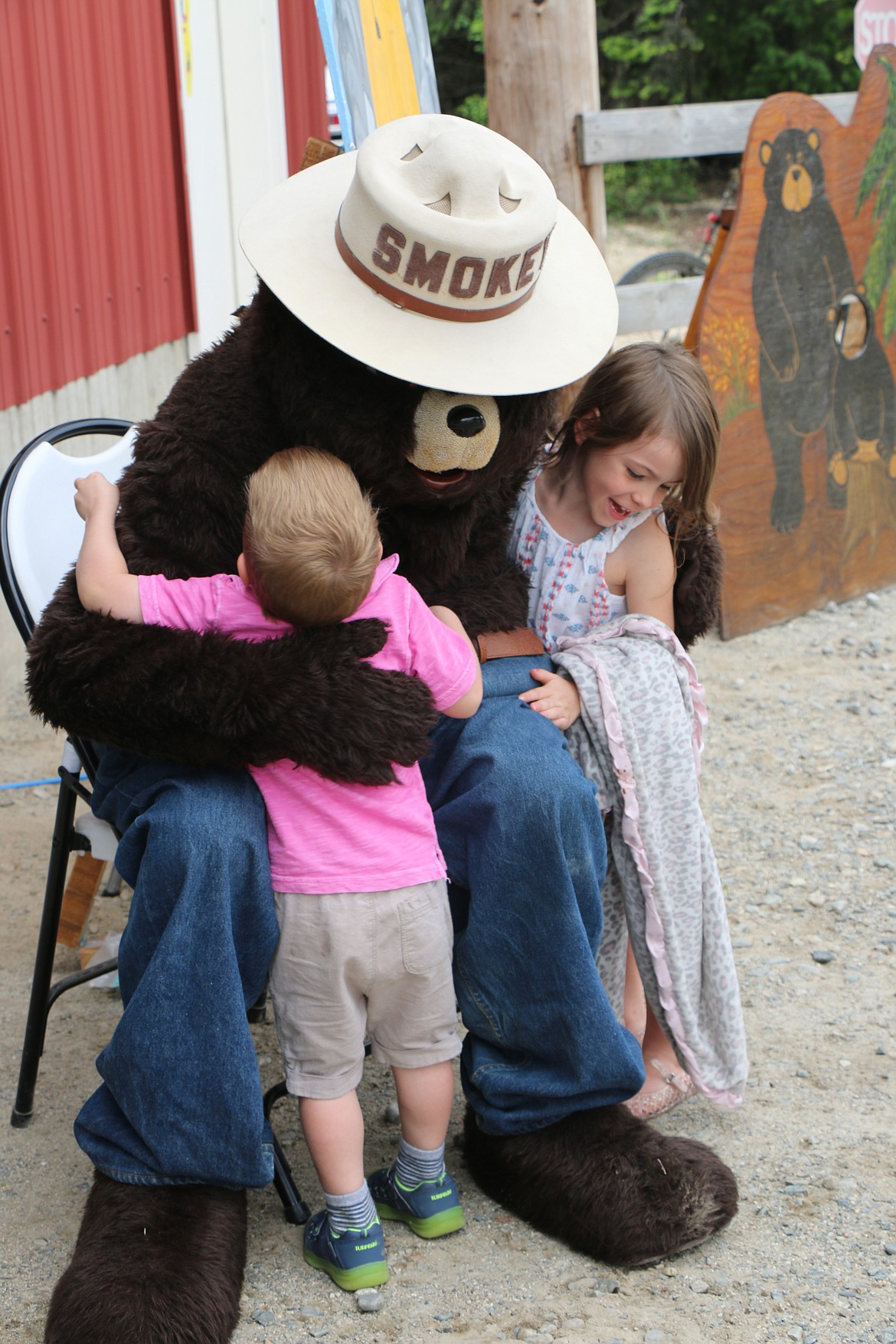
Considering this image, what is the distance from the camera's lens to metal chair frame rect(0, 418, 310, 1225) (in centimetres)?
216

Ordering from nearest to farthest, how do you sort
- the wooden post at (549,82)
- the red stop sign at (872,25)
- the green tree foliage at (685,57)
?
the wooden post at (549,82) < the red stop sign at (872,25) < the green tree foliage at (685,57)

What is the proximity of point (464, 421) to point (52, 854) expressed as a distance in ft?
3.37

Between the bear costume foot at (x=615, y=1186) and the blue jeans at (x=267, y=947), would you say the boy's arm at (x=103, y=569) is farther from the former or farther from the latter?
the bear costume foot at (x=615, y=1186)

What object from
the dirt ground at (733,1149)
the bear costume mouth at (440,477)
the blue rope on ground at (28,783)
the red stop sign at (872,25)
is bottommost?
the blue rope on ground at (28,783)

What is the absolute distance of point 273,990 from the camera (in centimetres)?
193

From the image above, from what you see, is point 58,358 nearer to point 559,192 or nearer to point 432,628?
point 559,192

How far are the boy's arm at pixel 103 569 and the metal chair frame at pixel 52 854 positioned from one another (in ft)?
0.79

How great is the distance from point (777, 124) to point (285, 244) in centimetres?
325

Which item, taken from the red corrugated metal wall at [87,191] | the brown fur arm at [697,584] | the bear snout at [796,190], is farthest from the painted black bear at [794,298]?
the brown fur arm at [697,584]

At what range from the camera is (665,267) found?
1050cm

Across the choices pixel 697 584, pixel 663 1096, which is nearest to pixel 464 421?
pixel 697 584

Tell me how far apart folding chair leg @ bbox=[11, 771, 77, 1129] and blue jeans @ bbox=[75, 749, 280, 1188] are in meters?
0.42

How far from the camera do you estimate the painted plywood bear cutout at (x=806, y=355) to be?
15.2ft

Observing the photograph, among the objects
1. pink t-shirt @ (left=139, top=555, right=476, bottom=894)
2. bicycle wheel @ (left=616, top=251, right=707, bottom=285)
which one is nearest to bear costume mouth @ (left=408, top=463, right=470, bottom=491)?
pink t-shirt @ (left=139, top=555, right=476, bottom=894)
